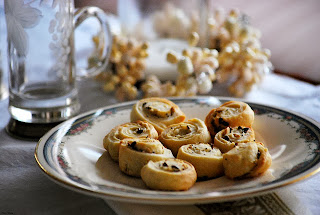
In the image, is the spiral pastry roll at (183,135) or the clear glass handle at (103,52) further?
the clear glass handle at (103,52)

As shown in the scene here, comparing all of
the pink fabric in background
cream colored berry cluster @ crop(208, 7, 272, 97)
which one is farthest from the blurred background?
cream colored berry cluster @ crop(208, 7, 272, 97)

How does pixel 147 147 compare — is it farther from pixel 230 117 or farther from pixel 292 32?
pixel 292 32

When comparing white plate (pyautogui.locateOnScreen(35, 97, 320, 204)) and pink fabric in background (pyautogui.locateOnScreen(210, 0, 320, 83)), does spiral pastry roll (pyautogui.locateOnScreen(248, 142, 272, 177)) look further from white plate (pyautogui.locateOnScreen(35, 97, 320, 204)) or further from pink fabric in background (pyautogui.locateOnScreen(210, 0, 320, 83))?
pink fabric in background (pyautogui.locateOnScreen(210, 0, 320, 83))

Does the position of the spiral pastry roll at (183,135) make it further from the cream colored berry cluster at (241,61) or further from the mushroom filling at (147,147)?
the cream colored berry cluster at (241,61)

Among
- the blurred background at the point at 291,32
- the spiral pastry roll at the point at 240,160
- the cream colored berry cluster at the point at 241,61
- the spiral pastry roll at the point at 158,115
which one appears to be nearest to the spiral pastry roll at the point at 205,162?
the spiral pastry roll at the point at 240,160

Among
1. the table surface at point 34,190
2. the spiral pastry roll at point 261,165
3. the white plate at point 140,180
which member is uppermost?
the spiral pastry roll at point 261,165

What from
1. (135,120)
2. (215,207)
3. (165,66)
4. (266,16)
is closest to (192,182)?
(215,207)

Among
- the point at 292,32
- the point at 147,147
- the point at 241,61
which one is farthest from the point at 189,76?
the point at 292,32

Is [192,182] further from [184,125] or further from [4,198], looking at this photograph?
[4,198]
